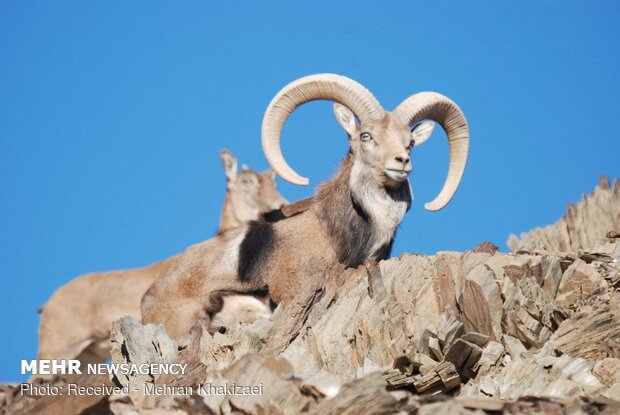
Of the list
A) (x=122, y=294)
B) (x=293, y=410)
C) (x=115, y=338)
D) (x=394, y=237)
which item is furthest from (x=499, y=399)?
(x=122, y=294)

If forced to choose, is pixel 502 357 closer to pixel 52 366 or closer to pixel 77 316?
pixel 52 366

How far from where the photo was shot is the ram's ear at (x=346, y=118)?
11.9 m

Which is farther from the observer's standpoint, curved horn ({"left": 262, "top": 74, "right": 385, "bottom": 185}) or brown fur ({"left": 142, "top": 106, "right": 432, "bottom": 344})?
curved horn ({"left": 262, "top": 74, "right": 385, "bottom": 185})

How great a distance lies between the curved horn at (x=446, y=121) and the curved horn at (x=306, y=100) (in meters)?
0.40

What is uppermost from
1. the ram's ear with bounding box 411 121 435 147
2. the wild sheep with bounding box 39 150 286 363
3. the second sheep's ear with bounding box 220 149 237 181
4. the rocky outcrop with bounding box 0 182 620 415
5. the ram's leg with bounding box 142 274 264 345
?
the second sheep's ear with bounding box 220 149 237 181

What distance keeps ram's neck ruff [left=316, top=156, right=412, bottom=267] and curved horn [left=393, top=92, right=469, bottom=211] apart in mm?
→ 707

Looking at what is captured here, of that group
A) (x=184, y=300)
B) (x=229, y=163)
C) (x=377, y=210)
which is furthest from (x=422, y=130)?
(x=229, y=163)

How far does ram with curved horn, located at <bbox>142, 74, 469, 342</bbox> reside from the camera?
11.4 meters

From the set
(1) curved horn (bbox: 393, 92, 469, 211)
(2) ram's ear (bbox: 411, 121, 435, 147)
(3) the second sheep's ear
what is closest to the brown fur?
(1) curved horn (bbox: 393, 92, 469, 211)

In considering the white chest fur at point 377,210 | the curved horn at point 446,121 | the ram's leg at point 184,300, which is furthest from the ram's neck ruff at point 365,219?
the ram's leg at point 184,300

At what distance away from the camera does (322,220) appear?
1177 centimetres

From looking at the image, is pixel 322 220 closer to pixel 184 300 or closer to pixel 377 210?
pixel 377 210

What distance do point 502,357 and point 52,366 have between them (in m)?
9.96

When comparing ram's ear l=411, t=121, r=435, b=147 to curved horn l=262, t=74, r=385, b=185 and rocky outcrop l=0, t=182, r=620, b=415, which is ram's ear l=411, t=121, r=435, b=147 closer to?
curved horn l=262, t=74, r=385, b=185
